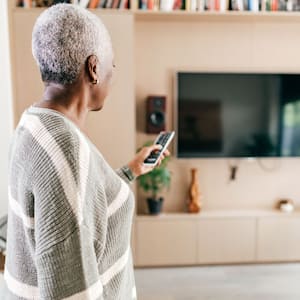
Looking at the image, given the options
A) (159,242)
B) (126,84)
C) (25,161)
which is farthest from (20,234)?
(159,242)

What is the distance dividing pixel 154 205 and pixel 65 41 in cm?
219

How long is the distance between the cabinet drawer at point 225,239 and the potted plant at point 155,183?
0.35 metres

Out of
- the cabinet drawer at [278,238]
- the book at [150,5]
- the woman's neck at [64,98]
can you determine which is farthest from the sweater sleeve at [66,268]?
the cabinet drawer at [278,238]

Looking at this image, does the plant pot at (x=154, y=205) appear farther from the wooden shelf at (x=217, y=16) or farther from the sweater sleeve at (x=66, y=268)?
the sweater sleeve at (x=66, y=268)

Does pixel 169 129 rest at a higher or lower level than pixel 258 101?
lower

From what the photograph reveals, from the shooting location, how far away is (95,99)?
30.0 inches

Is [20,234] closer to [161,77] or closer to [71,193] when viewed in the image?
[71,193]

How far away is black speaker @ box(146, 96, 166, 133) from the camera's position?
108 inches

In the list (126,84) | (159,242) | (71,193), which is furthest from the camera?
(159,242)

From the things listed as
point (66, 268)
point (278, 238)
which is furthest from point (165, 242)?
point (66, 268)

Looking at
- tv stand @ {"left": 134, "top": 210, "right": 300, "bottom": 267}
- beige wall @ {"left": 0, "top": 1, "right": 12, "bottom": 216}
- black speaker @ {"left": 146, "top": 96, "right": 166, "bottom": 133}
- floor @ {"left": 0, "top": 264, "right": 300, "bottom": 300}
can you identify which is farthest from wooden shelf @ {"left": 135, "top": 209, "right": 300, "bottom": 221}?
beige wall @ {"left": 0, "top": 1, "right": 12, "bottom": 216}

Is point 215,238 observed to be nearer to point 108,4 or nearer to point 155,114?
point 155,114

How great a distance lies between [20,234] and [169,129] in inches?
88.7

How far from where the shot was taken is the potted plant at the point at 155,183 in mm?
2646
